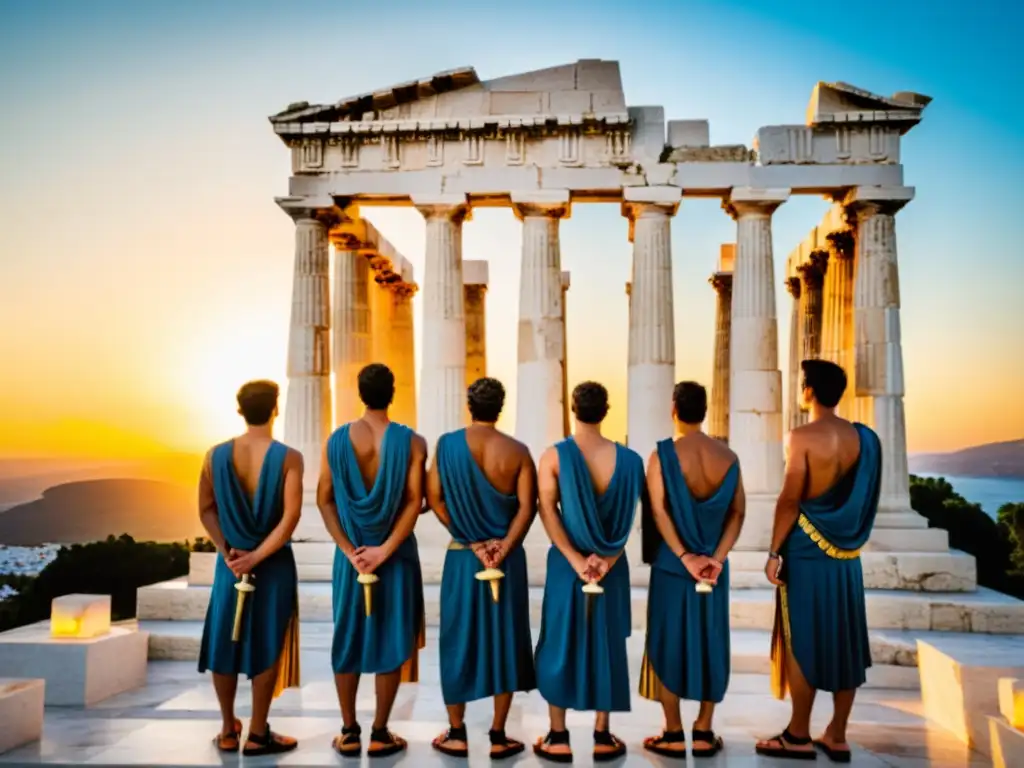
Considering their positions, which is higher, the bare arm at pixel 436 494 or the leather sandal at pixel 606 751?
the bare arm at pixel 436 494

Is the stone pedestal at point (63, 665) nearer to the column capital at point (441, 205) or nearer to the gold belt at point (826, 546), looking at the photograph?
the gold belt at point (826, 546)

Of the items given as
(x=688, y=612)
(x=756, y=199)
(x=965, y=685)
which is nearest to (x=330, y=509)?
(x=688, y=612)

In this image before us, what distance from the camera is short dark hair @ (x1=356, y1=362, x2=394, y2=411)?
8.85 m

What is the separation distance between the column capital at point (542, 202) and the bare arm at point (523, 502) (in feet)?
44.1

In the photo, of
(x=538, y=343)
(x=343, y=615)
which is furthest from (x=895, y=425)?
(x=343, y=615)

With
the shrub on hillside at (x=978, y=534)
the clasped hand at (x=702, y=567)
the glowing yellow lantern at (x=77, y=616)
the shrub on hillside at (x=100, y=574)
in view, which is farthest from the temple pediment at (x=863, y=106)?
the shrub on hillside at (x=978, y=534)

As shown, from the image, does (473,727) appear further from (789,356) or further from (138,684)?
(789,356)

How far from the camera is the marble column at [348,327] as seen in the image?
2538 cm

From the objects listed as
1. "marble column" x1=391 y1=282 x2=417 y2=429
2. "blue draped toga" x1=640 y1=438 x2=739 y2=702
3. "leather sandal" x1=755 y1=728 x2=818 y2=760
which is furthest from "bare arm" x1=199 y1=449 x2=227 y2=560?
"marble column" x1=391 y1=282 x2=417 y2=429

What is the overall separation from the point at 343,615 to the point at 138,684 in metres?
5.46

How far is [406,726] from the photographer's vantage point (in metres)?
9.90

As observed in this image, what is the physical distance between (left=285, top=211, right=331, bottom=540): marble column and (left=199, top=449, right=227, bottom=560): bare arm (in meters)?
12.7

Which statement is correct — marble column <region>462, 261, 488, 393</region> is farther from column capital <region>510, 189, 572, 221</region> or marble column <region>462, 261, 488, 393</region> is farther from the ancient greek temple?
column capital <region>510, 189, 572, 221</region>

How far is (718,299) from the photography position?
96.8 ft
